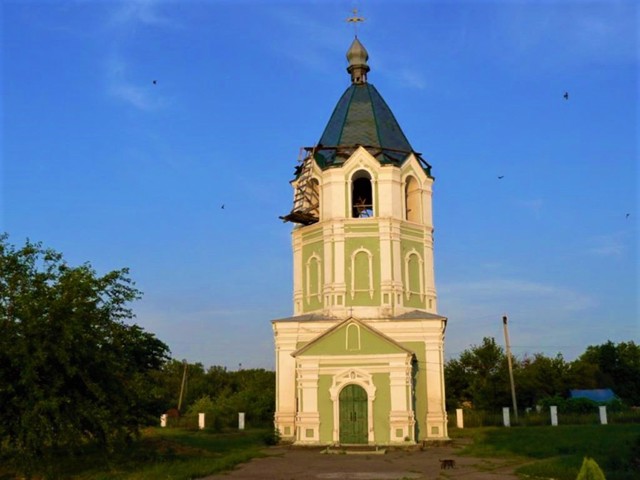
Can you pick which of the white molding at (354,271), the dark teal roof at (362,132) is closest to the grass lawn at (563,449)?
the white molding at (354,271)

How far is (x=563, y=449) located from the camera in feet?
75.0

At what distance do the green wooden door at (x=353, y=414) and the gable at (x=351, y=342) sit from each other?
1.45 metres

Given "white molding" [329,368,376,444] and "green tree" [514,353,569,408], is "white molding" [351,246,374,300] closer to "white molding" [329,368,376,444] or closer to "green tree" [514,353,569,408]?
"white molding" [329,368,376,444]

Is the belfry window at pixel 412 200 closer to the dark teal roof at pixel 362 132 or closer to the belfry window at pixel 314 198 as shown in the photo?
the dark teal roof at pixel 362 132

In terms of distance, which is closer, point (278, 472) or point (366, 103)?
point (278, 472)

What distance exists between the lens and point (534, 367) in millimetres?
58656

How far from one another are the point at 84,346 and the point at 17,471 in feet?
12.5

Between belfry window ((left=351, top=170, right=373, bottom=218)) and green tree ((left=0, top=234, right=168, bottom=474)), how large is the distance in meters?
15.9

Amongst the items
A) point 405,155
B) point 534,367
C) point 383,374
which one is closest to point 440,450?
point 383,374

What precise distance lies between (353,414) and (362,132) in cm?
1302

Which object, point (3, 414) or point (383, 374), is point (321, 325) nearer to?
point (383, 374)

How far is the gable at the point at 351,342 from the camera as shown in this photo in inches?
1094

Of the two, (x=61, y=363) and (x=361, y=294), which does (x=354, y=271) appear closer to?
(x=361, y=294)

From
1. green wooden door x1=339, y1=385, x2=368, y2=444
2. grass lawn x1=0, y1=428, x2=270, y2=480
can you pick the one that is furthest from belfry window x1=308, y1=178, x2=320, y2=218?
grass lawn x1=0, y1=428, x2=270, y2=480
